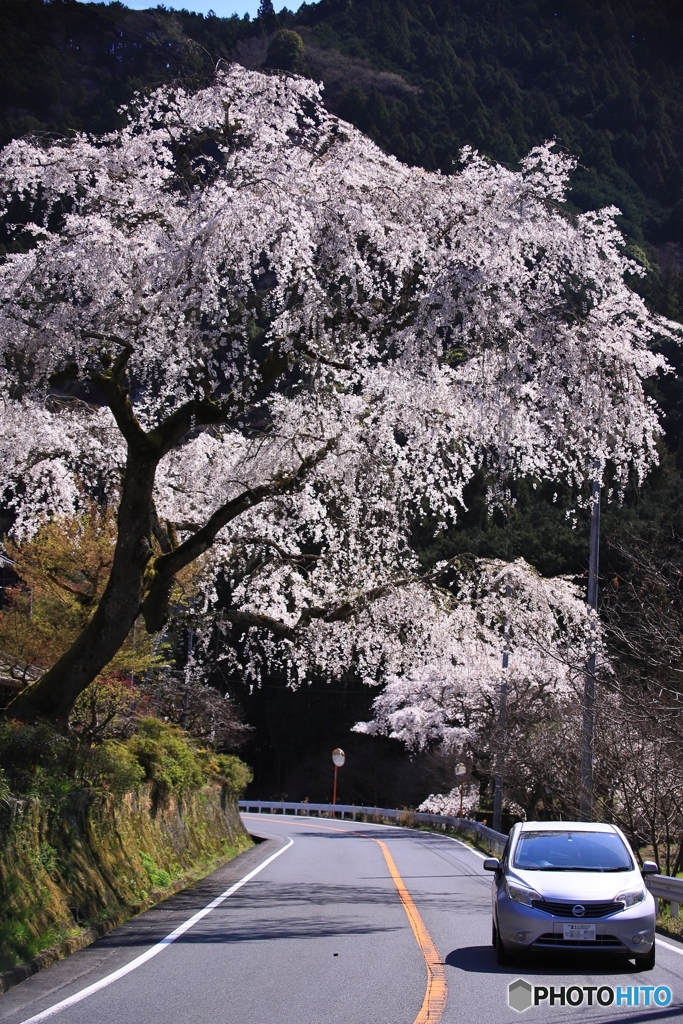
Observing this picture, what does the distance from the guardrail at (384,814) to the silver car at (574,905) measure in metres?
16.9

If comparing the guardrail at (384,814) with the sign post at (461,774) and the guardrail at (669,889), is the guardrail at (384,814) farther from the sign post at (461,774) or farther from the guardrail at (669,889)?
the guardrail at (669,889)

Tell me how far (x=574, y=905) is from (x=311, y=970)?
2.34 meters

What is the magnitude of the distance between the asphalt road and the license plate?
0.32 m

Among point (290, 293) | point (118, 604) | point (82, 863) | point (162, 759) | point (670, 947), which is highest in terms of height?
point (290, 293)

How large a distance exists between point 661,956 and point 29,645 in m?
11.8

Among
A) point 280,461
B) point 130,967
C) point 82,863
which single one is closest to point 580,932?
point 130,967

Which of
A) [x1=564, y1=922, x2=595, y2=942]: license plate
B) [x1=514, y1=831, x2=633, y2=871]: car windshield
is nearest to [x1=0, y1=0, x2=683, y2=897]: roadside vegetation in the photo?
[x1=514, y1=831, x2=633, y2=871]: car windshield

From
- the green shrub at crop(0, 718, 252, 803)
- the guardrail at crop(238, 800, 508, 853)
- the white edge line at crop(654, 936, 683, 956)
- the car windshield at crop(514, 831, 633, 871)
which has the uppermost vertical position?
the green shrub at crop(0, 718, 252, 803)

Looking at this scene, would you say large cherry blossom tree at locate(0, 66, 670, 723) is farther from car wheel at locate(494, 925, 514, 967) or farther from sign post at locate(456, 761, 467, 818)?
sign post at locate(456, 761, 467, 818)

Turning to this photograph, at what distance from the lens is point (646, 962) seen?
885cm

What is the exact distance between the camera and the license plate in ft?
28.0

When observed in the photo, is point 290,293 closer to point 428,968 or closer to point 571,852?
point 571,852

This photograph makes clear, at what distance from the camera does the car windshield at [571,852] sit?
955 cm

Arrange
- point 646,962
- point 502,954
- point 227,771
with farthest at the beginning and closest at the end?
point 227,771, point 502,954, point 646,962
